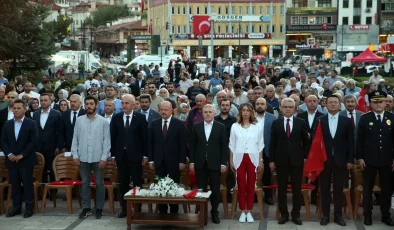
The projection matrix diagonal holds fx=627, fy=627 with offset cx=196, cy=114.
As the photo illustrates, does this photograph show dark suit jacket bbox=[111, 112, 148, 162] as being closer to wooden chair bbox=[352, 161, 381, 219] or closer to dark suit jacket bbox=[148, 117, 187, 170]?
dark suit jacket bbox=[148, 117, 187, 170]

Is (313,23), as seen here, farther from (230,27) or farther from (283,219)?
(283,219)

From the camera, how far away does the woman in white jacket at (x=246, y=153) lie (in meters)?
9.30

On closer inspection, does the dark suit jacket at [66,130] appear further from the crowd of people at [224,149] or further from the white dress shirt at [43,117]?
the crowd of people at [224,149]

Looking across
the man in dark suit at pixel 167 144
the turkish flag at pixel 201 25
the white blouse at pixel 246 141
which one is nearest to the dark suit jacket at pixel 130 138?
the man in dark suit at pixel 167 144

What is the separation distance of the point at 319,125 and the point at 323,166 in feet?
2.00

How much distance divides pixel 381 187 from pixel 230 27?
75.7 metres

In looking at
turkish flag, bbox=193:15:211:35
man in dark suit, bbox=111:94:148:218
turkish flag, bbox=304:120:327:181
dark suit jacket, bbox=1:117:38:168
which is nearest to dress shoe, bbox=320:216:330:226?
turkish flag, bbox=304:120:327:181

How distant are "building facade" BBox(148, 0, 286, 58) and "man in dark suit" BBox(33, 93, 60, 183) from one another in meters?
70.7

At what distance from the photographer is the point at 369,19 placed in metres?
83.7

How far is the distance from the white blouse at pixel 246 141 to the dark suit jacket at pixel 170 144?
2.57 feet

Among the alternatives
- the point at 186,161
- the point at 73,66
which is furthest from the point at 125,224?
the point at 73,66

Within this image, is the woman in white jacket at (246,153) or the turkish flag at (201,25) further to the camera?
the turkish flag at (201,25)

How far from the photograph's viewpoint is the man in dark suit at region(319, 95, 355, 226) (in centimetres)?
919

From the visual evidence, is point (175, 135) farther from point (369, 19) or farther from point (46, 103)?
point (369, 19)
